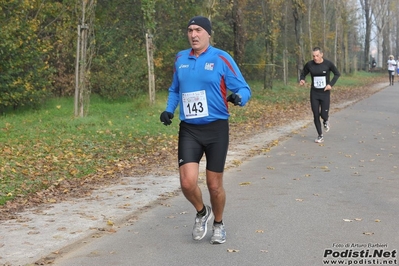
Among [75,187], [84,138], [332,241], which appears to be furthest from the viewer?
[84,138]

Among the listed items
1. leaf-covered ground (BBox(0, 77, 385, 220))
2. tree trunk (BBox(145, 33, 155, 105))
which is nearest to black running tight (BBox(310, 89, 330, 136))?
leaf-covered ground (BBox(0, 77, 385, 220))

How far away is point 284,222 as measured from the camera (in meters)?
7.73

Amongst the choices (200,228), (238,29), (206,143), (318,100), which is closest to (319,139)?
(318,100)

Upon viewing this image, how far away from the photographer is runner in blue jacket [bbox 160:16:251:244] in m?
6.68

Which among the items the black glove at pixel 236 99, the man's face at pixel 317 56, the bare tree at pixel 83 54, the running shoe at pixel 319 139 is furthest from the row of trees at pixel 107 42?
the black glove at pixel 236 99

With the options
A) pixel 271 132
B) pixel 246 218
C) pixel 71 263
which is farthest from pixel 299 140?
pixel 71 263

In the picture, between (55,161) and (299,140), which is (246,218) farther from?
(299,140)

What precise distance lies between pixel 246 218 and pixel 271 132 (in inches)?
403

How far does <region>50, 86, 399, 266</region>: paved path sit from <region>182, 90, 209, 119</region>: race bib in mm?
1233

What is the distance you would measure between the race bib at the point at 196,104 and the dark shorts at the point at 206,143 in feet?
0.46

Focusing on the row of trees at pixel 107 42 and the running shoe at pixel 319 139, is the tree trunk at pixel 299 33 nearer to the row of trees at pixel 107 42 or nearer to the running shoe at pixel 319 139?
the row of trees at pixel 107 42

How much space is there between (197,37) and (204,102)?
59 cm

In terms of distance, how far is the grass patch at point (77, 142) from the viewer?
11234mm

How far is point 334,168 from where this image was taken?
11797 mm
